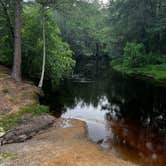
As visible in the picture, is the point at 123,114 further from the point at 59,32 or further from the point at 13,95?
the point at 59,32

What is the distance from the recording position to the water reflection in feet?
37.7

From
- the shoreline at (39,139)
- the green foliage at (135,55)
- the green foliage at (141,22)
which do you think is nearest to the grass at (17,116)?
the shoreline at (39,139)

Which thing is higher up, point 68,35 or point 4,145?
point 68,35

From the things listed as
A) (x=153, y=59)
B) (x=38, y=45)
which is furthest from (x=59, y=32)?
(x=153, y=59)

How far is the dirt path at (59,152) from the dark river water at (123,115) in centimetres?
97

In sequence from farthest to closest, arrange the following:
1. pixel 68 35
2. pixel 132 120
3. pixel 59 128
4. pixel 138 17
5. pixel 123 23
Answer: pixel 68 35 → pixel 123 23 → pixel 138 17 → pixel 132 120 → pixel 59 128

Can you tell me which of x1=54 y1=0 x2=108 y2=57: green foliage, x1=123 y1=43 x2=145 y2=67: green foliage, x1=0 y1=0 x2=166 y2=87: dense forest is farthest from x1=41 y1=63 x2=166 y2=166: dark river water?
x1=54 y1=0 x2=108 y2=57: green foliage

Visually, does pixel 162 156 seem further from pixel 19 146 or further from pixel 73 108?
pixel 73 108

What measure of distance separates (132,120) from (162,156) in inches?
207

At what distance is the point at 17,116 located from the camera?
13.7 metres

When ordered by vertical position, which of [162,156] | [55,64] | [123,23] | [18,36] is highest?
[123,23]

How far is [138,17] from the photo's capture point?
4062 centimetres

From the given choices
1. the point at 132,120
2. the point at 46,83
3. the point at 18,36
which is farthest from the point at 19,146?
the point at 46,83

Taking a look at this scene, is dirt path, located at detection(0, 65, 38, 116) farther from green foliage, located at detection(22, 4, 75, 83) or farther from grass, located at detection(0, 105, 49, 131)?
green foliage, located at detection(22, 4, 75, 83)
